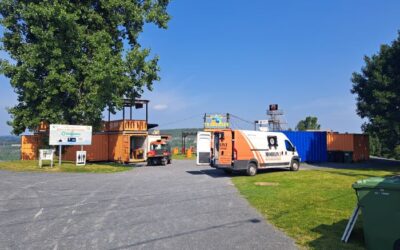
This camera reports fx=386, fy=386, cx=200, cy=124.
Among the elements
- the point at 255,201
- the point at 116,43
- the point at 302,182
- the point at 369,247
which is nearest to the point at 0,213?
the point at 255,201

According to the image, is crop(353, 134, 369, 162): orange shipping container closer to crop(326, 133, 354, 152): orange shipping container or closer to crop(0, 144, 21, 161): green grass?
crop(326, 133, 354, 152): orange shipping container

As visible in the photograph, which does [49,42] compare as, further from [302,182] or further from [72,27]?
[302,182]

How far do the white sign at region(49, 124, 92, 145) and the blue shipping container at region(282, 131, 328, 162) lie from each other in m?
17.5

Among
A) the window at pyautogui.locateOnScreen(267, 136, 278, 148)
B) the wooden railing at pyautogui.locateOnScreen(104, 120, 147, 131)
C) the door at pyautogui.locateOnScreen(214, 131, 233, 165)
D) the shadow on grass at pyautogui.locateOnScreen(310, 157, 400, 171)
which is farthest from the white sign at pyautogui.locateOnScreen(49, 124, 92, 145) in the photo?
the shadow on grass at pyautogui.locateOnScreen(310, 157, 400, 171)

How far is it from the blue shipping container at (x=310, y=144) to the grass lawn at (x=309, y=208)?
1692 cm

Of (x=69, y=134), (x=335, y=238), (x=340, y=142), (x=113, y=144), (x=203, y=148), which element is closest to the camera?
(x=335, y=238)

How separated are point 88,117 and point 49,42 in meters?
6.10

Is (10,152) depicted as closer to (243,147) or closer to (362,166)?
(243,147)

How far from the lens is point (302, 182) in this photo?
18.4 m

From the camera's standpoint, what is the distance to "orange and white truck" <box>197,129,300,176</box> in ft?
71.5

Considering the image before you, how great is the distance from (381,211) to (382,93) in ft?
100.0

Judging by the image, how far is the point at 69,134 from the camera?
2772 centimetres

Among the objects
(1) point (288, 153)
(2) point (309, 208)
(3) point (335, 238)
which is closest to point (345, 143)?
(1) point (288, 153)

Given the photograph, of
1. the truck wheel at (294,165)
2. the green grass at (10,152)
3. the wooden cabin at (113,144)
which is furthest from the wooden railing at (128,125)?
the truck wheel at (294,165)
